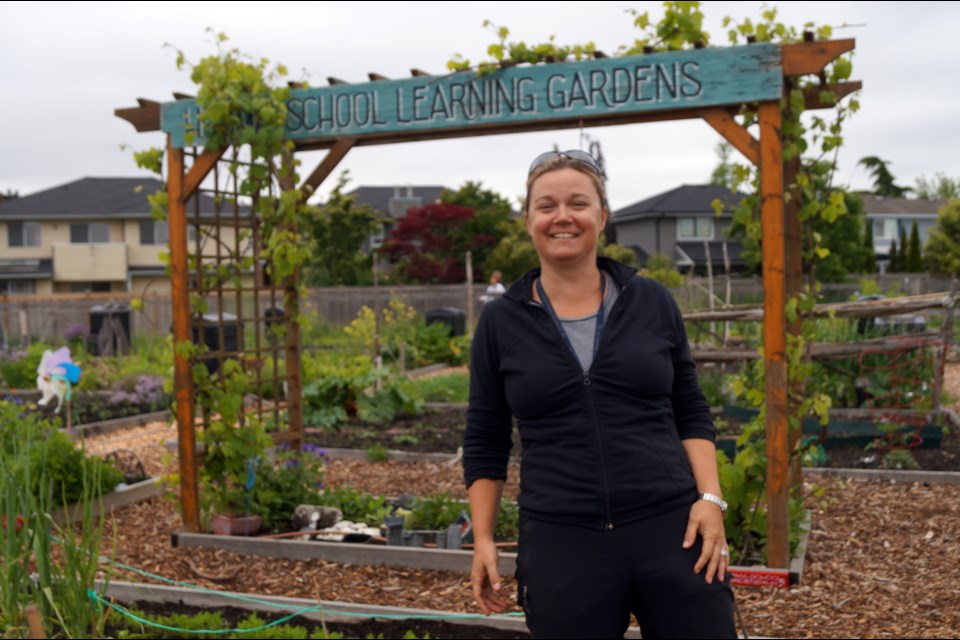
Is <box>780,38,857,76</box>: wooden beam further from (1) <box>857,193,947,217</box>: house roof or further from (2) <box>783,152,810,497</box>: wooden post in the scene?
(1) <box>857,193,947,217</box>: house roof

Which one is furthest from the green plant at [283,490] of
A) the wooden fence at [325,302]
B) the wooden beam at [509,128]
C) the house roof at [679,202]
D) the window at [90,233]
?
the house roof at [679,202]

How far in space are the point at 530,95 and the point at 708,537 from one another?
11.4 ft

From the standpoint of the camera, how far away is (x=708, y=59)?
16.1 feet

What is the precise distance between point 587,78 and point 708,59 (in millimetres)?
624

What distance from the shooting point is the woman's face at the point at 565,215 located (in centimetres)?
235

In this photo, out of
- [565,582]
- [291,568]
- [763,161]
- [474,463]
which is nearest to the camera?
[565,582]

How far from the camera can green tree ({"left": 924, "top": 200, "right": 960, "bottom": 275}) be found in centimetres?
3744

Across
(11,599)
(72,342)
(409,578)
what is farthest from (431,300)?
(11,599)

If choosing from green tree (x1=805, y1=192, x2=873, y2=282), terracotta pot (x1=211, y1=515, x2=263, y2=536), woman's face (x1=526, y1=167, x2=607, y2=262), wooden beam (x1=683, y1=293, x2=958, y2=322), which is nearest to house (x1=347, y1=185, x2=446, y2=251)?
green tree (x1=805, y1=192, x2=873, y2=282)

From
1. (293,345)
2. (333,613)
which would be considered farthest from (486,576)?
(293,345)

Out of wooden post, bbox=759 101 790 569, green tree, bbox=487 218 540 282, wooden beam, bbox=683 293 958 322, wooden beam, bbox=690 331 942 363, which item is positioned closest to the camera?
wooden post, bbox=759 101 790 569

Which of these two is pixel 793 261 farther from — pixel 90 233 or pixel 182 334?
pixel 90 233

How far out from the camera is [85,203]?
41.4 metres

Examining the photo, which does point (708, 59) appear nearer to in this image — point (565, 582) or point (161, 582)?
point (565, 582)
